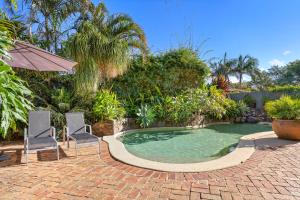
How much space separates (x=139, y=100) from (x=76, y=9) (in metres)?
5.75

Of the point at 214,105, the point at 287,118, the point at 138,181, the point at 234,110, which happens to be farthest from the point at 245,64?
the point at 138,181

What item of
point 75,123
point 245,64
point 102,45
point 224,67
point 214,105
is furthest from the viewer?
point 245,64

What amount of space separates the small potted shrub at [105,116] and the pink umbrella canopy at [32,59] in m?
3.73

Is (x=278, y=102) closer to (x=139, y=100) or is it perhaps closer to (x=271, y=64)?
(x=139, y=100)

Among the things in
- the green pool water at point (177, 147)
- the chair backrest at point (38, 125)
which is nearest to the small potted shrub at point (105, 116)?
the green pool water at point (177, 147)

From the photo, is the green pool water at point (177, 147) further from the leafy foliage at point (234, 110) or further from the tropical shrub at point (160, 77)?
the leafy foliage at point (234, 110)

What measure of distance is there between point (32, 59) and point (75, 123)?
2.51m

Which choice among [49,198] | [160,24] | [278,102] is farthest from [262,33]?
[49,198]

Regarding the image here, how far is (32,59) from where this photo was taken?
462 cm

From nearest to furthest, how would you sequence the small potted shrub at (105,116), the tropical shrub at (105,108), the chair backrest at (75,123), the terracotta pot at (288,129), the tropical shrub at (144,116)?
the chair backrest at (75,123)
the terracotta pot at (288,129)
the small potted shrub at (105,116)
the tropical shrub at (105,108)
the tropical shrub at (144,116)

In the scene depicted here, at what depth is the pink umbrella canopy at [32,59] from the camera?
4.43 m

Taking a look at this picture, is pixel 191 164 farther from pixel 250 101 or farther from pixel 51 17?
pixel 250 101

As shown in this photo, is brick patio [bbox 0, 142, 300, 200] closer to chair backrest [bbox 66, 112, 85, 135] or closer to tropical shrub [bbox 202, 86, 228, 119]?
chair backrest [bbox 66, 112, 85, 135]

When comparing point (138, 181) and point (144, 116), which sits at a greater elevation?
point (144, 116)
